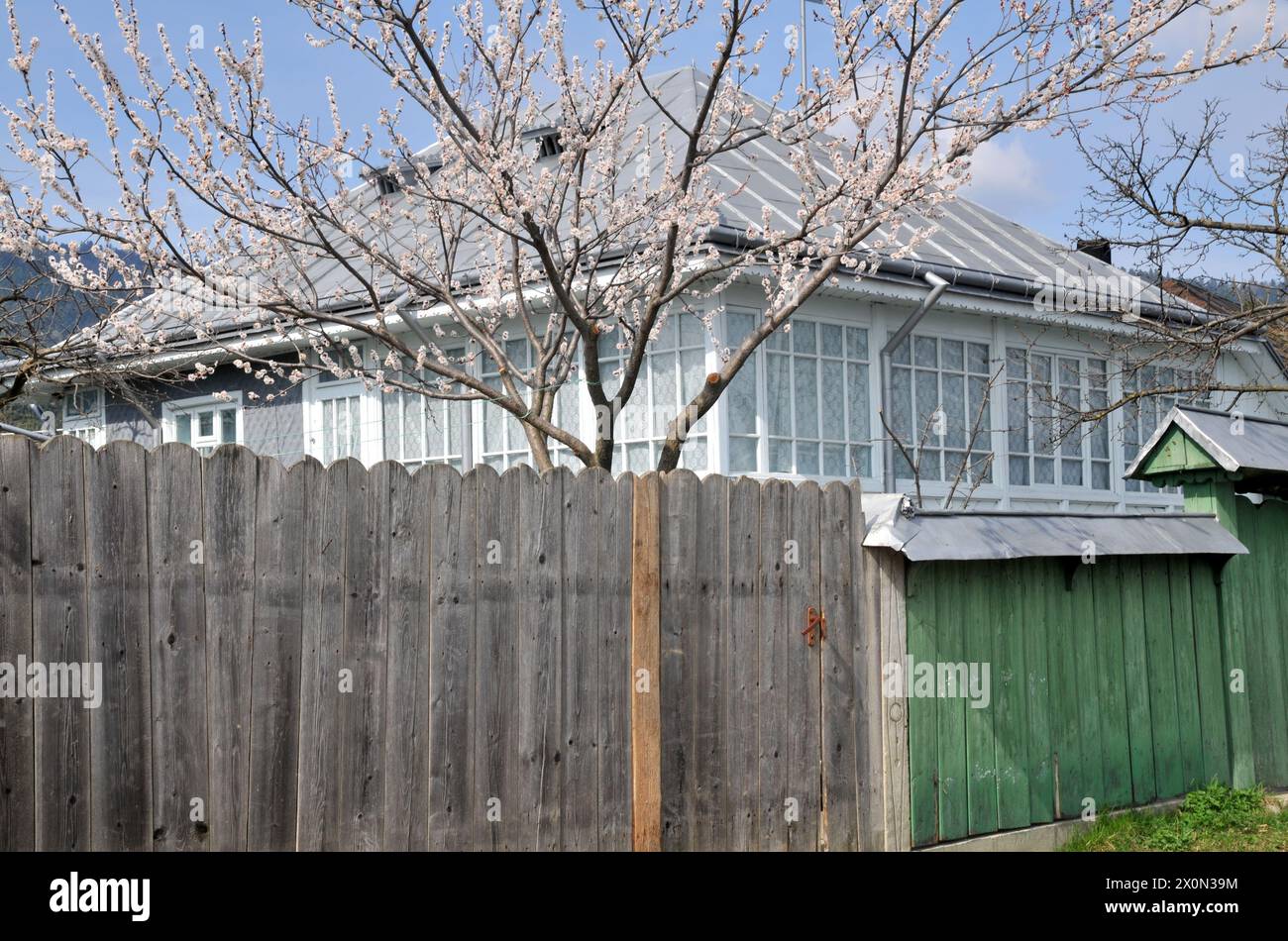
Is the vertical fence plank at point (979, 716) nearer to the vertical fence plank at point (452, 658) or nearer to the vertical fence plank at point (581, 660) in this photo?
the vertical fence plank at point (581, 660)

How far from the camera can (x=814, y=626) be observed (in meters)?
6.38

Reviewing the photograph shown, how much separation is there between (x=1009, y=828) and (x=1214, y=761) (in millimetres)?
1909

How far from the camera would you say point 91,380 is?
1165cm

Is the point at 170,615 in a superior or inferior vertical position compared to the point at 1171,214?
inferior

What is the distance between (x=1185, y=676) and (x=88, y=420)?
15.0 meters

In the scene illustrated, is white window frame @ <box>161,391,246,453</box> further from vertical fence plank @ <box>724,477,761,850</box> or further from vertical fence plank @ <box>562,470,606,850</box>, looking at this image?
vertical fence plank @ <box>562,470,606,850</box>

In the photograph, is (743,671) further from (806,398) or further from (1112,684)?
(806,398)

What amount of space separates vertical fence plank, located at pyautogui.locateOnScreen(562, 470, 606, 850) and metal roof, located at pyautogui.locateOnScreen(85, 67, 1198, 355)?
5.95 meters

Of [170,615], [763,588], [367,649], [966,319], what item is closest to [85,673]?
[170,615]

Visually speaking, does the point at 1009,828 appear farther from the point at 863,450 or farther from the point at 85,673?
the point at 863,450

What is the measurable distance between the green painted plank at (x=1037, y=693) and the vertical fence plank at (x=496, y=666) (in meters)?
3.02

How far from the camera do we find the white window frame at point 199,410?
16641 mm

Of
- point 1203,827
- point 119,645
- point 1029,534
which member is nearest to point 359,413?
point 1029,534

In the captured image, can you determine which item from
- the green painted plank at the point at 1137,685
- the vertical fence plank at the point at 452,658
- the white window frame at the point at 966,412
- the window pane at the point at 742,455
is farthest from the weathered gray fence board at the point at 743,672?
the white window frame at the point at 966,412
